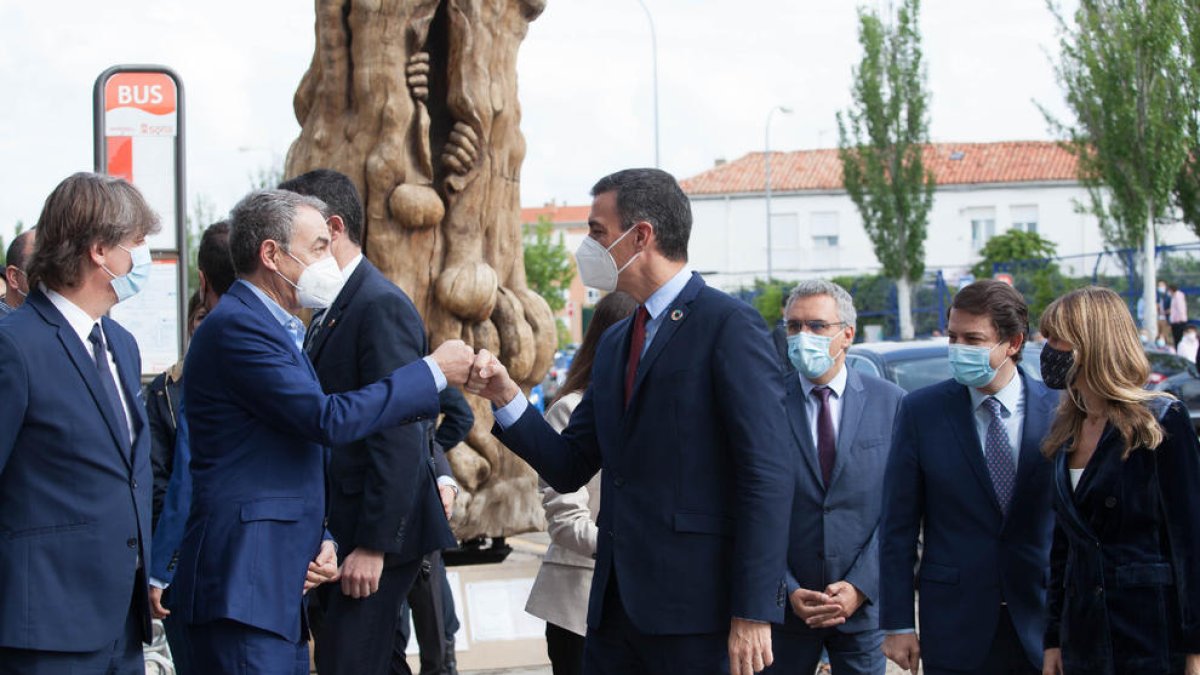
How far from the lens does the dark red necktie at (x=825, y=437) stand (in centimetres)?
494

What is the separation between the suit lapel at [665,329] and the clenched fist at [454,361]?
1.77 ft

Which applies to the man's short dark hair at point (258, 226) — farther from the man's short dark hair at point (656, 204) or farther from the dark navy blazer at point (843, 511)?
the dark navy blazer at point (843, 511)

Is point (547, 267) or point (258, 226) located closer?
point (258, 226)

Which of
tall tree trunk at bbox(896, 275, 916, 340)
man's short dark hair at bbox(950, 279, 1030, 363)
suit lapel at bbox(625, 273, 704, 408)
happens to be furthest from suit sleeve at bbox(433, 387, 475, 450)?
tall tree trunk at bbox(896, 275, 916, 340)

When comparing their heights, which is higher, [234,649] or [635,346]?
[635,346]

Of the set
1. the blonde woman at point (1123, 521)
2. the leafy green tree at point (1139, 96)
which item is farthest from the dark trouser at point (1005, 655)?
the leafy green tree at point (1139, 96)

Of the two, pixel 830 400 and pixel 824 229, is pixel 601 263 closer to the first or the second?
pixel 830 400

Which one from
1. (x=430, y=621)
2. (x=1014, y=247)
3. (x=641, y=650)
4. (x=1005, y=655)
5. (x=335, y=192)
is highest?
(x=1014, y=247)

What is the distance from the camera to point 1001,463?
4.48 meters

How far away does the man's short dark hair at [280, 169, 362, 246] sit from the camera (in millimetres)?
4797

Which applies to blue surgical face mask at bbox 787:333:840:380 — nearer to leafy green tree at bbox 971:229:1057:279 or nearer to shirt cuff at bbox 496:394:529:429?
shirt cuff at bbox 496:394:529:429

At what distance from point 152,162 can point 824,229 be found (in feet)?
173

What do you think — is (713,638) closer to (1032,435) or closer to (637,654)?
(637,654)

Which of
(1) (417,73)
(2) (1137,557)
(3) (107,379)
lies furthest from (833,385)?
(1) (417,73)
